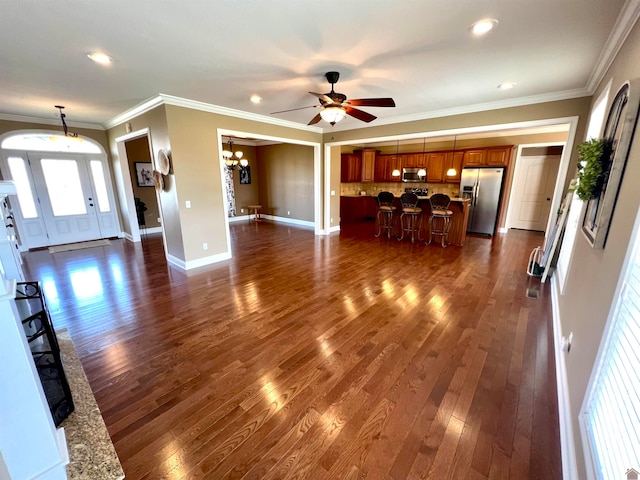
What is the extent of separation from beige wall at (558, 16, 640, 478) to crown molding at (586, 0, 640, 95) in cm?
8

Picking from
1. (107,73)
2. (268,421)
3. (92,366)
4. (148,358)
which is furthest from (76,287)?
(268,421)

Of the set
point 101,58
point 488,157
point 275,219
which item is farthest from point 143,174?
point 488,157

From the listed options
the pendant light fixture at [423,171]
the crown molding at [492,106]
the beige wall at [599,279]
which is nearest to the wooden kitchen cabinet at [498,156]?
the pendant light fixture at [423,171]

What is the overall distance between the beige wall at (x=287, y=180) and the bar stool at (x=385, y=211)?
2.32 metres

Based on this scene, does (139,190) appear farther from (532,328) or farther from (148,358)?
(532,328)

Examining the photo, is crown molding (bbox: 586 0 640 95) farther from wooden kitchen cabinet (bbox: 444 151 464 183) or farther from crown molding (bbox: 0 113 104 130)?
crown molding (bbox: 0 113 104 130)

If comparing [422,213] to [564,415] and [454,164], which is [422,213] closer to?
[454,164]

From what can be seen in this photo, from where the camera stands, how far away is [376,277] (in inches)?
162

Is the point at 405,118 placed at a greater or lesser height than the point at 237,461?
greater

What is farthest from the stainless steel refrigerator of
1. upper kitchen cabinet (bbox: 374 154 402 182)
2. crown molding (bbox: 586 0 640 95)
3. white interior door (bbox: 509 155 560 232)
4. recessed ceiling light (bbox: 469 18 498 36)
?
recessed ceiling light (bbox: 469 18 498 36)

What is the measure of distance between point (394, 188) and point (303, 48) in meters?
7.34

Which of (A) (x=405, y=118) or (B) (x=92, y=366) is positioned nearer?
(B) (x=92, y=366)

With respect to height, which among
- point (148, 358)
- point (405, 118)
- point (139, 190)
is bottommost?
point (148, 358)

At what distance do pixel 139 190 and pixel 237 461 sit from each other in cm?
753
